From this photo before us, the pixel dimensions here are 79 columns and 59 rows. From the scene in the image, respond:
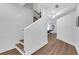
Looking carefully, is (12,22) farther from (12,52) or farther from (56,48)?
(56,48)

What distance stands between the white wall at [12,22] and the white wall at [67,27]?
25.8 inches

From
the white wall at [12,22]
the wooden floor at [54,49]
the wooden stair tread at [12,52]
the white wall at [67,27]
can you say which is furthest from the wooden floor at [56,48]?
the white wall at [12,22]

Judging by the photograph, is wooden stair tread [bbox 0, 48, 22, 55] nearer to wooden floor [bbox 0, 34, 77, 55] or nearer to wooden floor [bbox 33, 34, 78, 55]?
wooden floor [bbox 0, 34, 77, 55]

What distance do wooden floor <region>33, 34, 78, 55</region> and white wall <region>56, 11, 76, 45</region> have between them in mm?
118

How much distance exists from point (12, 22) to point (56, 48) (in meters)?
1.04

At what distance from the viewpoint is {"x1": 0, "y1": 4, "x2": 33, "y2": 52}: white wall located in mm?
1494

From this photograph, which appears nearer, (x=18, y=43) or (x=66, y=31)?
(x=18, y=43)

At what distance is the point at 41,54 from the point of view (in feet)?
4.97

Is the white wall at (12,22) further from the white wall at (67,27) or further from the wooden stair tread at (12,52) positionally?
the white wall at (67,27)

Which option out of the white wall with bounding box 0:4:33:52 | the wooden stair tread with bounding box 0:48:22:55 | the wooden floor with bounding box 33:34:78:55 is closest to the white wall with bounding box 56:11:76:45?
the wooden floor with bounding box 33:34:78:55

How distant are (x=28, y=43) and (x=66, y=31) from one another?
2.81 feet
